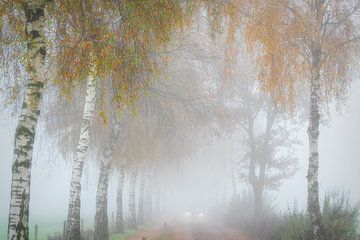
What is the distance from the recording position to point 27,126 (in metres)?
8.78

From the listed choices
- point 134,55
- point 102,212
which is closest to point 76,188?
point 102,212

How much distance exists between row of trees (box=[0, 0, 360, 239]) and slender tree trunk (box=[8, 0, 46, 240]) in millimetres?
21

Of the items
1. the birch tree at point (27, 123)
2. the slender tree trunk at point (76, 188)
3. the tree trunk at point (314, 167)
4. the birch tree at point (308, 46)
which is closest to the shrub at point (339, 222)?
the tree trunk at point (314, 167)

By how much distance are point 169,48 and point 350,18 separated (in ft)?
27.1

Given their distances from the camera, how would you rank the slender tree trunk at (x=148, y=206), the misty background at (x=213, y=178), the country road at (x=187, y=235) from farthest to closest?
the misty background at (x=213, y=178) < the slender tree trunk at (x=148, y=206) < the country road at (x=187, y=235)

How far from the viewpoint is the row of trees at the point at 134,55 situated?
8750 millimetres

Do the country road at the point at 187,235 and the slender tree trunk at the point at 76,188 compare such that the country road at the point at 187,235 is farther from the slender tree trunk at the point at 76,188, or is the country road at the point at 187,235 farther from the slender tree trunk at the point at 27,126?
the slender tree trunk at the point at 27,126

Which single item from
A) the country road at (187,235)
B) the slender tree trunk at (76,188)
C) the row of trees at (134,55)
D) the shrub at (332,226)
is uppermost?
the row of trees at (134,55)

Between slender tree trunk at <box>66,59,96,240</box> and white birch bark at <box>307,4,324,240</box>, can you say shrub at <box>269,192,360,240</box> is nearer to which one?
white birch bark at <box>307,4,324,240</box>

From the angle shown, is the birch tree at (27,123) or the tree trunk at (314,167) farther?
the tree trunk at (314,167)

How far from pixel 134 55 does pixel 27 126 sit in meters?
2.70

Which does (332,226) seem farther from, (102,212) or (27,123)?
(27,123)

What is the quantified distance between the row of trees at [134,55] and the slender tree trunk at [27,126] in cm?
2

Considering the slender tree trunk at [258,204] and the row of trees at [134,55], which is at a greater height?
the row of trees at [134,55]
